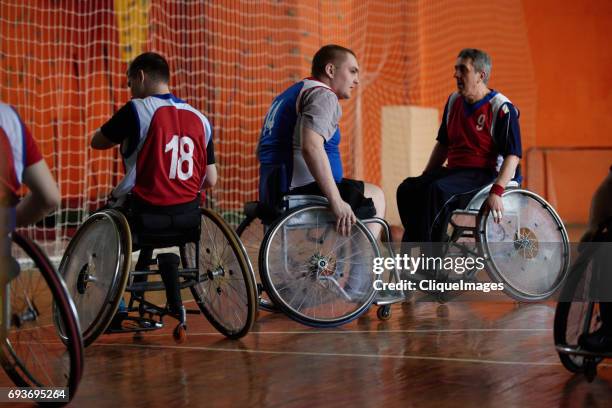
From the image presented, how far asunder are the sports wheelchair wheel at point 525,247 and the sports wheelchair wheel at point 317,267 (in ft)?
2.18

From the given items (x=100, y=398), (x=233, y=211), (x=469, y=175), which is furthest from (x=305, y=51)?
(x=100, y=398)

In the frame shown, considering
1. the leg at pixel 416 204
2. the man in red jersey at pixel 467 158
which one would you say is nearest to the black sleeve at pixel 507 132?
the man in red jersey at pixel 467 158

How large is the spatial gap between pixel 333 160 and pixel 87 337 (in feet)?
4.00

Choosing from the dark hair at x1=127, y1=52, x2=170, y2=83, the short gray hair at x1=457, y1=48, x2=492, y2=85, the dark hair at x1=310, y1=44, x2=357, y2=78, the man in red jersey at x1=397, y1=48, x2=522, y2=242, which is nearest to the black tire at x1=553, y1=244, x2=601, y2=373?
the man in red jersey at x1=397, y1=48, x2=522, y2=242

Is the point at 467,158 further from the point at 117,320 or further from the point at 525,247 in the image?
the point at 117,320

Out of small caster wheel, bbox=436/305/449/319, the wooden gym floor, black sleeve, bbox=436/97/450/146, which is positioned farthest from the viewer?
black sleeve, bbox=436/97/450/146

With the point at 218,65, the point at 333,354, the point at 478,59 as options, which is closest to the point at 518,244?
the point at 478,59

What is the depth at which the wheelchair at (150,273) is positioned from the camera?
9.14 feet

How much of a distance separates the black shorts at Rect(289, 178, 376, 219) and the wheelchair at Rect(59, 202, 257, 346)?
43 cm

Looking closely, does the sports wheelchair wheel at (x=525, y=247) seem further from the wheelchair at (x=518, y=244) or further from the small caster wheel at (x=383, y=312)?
the small caster wheel at (x=383, y=312)

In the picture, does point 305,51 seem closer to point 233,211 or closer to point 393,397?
point 233,211

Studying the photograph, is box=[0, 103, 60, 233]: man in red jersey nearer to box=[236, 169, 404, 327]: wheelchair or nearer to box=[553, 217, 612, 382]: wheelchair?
box=[236, 169, 404, 327]: wheelchair

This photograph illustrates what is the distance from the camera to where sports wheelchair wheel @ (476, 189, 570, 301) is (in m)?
3.75

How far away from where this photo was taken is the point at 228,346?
3.03 metres
